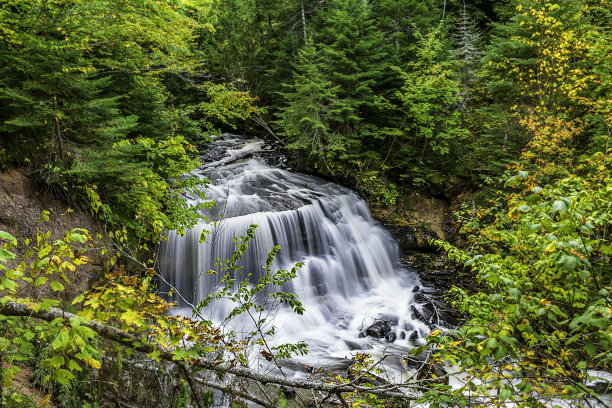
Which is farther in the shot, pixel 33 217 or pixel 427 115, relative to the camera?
pixel 427 115

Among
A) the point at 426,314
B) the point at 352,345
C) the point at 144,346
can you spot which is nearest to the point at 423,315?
the point at 426,314

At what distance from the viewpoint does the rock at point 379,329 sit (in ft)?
27.5

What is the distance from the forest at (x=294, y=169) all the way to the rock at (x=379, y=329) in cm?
99

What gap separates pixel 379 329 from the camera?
27.9 ft

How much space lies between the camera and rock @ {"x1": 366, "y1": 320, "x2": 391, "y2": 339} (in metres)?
8.38

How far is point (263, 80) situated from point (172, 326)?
52.9 ft

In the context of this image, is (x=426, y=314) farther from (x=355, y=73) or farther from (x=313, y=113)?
(x=355, y=73)

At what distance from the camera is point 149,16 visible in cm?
Answer: 755

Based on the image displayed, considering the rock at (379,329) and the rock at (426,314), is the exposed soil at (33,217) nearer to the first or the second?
the rock at (379,329)

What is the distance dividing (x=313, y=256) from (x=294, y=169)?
4829 millimetres

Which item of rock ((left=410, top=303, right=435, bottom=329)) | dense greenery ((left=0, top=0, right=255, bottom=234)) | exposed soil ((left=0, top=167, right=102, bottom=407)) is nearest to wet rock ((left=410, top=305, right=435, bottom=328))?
rock ((left=410, top=303, right=435, bottom=329))

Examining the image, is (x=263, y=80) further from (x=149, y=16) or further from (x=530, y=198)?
(x=530, y=198)

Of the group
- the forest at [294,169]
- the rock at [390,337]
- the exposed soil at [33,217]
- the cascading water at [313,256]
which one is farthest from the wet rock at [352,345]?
the exposed soil at [33,217]

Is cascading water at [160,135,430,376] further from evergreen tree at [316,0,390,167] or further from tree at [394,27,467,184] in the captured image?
tree at [394,27,467,184]
